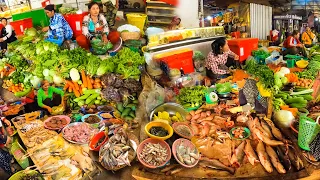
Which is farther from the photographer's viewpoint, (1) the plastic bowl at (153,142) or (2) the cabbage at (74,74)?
(2) the cabbage at (74,74)

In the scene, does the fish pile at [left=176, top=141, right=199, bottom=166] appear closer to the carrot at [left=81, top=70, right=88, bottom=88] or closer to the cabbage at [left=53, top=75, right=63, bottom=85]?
the carrot at [left=81, top=70, right=88, bottom=88]

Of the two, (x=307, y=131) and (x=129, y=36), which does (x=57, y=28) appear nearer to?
(x=129, y=36)

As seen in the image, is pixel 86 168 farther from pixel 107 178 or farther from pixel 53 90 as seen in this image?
pixel 53 90

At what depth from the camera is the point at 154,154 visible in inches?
138

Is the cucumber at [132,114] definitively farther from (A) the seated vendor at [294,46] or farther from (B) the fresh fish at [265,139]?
(A) the seated vendor at [294,46]

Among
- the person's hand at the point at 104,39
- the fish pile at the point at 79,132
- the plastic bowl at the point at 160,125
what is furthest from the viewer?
the person's hand at the point at 104,39

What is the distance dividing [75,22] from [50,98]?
191cm

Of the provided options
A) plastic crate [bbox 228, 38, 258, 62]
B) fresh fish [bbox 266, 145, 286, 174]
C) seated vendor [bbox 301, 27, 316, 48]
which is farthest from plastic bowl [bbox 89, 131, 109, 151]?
seated vendor [bbox 301, 27, 316, 48]

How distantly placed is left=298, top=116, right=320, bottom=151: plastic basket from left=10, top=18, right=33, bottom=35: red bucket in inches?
244

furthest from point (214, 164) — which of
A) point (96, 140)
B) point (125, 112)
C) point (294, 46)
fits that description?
point (294, 46)

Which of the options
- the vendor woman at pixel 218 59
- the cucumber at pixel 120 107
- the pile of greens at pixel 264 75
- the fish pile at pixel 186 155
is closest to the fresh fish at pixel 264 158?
the fish pile at pixel 186 155

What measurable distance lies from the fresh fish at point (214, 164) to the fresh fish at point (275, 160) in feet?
1.59

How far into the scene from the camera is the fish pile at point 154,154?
136 inches

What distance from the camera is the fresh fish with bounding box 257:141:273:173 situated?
3.42m
